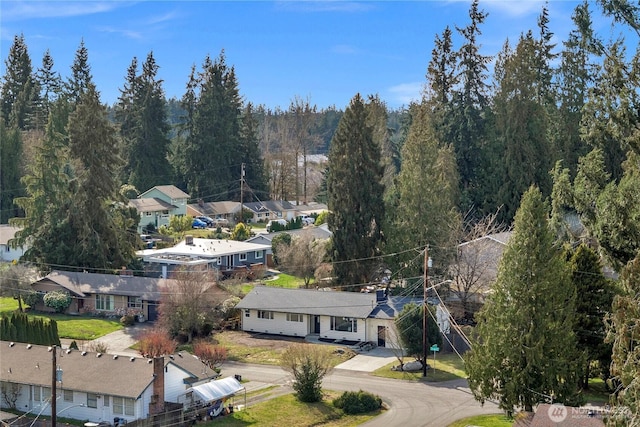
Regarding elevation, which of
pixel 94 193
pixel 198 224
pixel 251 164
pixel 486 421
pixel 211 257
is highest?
pixel 251 164

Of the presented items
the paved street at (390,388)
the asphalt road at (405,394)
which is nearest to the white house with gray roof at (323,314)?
the paved street at (390,388)

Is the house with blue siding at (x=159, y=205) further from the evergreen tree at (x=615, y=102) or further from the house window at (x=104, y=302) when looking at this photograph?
the evergreen tree at (x=615, y=102)

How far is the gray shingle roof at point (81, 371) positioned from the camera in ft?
108

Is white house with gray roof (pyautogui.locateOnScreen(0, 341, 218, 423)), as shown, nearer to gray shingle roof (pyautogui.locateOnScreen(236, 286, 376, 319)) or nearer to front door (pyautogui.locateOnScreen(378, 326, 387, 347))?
gray shingle roof (pyautogui.locateOnScreen(236, 286, 376, 319))

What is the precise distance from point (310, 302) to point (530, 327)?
20075mm

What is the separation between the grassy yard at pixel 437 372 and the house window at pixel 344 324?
16.0 ft

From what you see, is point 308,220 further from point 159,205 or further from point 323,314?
point 323,314

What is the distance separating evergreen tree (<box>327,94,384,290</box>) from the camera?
54.2 m

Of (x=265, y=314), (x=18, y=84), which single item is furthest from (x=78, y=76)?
(x=265, y=314)

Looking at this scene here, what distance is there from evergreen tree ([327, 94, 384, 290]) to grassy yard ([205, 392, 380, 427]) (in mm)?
19350

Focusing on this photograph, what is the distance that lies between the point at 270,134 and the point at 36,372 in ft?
341

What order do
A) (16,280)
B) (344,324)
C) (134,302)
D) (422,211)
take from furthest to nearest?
(16,280)
(422,211)
(134,302)
(344,324)

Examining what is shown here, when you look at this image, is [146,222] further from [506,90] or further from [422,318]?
[422,318]

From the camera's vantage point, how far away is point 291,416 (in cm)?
3362
